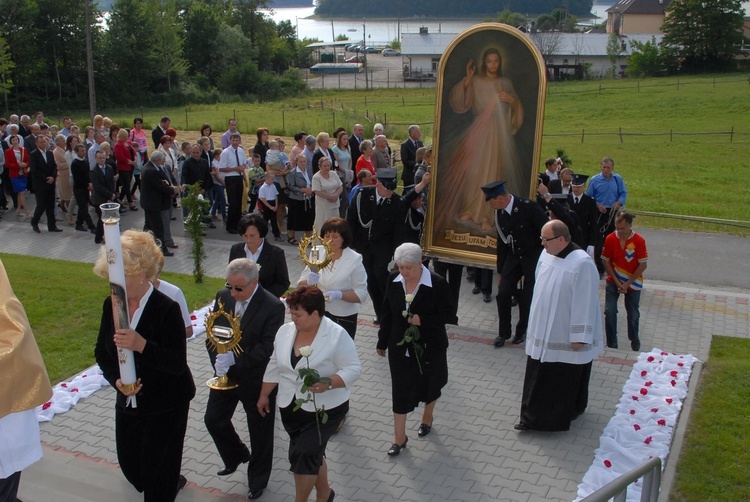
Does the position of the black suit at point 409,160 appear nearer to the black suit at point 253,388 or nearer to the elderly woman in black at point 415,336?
the elderly woman in black at point 415,336

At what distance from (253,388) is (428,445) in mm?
1896

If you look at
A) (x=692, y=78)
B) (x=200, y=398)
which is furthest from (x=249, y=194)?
(x=692, y=78)

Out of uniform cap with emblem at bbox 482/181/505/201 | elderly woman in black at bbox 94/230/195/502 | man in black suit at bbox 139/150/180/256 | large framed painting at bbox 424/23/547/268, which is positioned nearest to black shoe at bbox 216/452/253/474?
elderly woman in black at bbox 94/230/195/502

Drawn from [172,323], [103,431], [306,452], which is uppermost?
[172,323]

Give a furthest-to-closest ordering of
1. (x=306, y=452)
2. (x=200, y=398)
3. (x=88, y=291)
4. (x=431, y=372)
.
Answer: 1. (x=88, y=291)
2. (x=200, y=398)
3. (x=431, y=372)
4. (x=306, y=452)

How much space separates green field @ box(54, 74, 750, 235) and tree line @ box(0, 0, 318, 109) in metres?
5.36

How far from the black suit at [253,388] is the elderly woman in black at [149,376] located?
0.87 metres

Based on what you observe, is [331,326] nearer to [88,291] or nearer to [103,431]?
[103,431]

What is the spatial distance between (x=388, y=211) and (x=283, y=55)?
257ft

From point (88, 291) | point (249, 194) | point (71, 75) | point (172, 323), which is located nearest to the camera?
point (172, 323)

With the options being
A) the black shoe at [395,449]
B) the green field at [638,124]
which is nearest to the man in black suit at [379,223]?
the black shoe at [395,449]

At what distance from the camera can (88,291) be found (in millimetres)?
11836

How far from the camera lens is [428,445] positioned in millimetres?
7535

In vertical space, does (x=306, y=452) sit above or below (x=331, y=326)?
below
